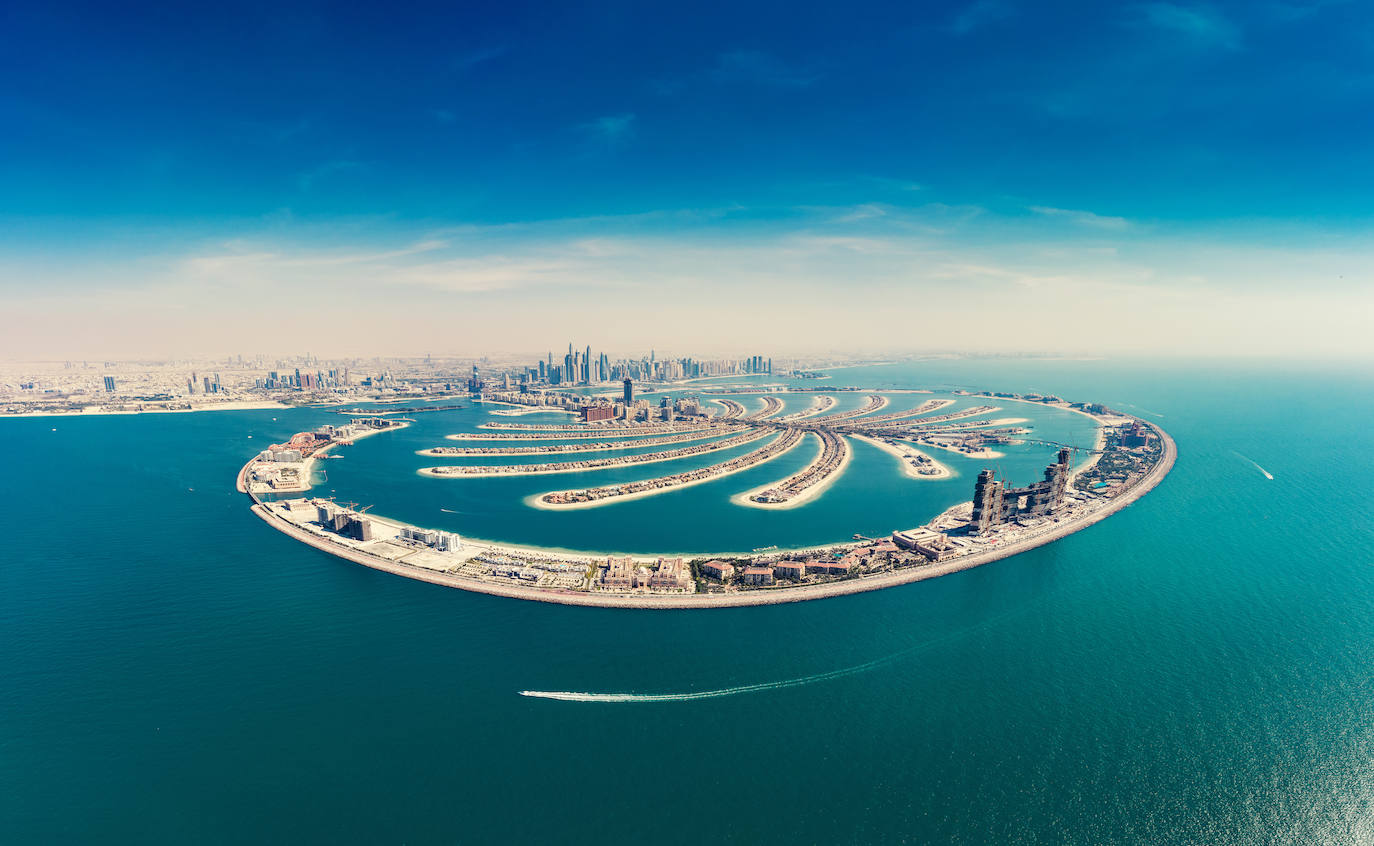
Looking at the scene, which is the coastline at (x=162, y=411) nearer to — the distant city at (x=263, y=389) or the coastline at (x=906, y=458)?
the distant city at (x=263, y=389)

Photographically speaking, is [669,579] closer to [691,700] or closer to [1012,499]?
[691,700]

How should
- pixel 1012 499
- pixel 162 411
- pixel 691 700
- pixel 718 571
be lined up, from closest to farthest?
pixel 691 700, pixel 718 571, pixel 1012 499, pixel 162 411

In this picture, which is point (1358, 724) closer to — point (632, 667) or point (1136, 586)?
point (1136, 586)

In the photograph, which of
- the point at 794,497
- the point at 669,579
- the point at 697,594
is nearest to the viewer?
the point at 697,594

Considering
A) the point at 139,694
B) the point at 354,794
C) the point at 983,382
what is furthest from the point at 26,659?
the point at 983,382

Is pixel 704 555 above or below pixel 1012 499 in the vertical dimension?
below

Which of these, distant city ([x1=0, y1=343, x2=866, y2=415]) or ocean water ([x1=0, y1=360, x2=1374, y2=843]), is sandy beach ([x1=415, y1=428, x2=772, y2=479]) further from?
distant city ([x1=0, y1=343, x2=866, y2=415])

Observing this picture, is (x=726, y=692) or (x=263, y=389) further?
(x=263, y=389)

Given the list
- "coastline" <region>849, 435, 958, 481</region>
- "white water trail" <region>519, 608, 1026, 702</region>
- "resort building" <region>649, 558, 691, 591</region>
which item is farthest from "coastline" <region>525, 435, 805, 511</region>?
"white water trail" <region>519, 608, 1026, 702</region>

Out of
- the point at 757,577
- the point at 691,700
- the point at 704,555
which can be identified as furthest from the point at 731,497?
the point at 691,700

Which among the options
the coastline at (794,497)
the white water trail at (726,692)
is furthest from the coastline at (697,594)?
the coastline at (794,497)
